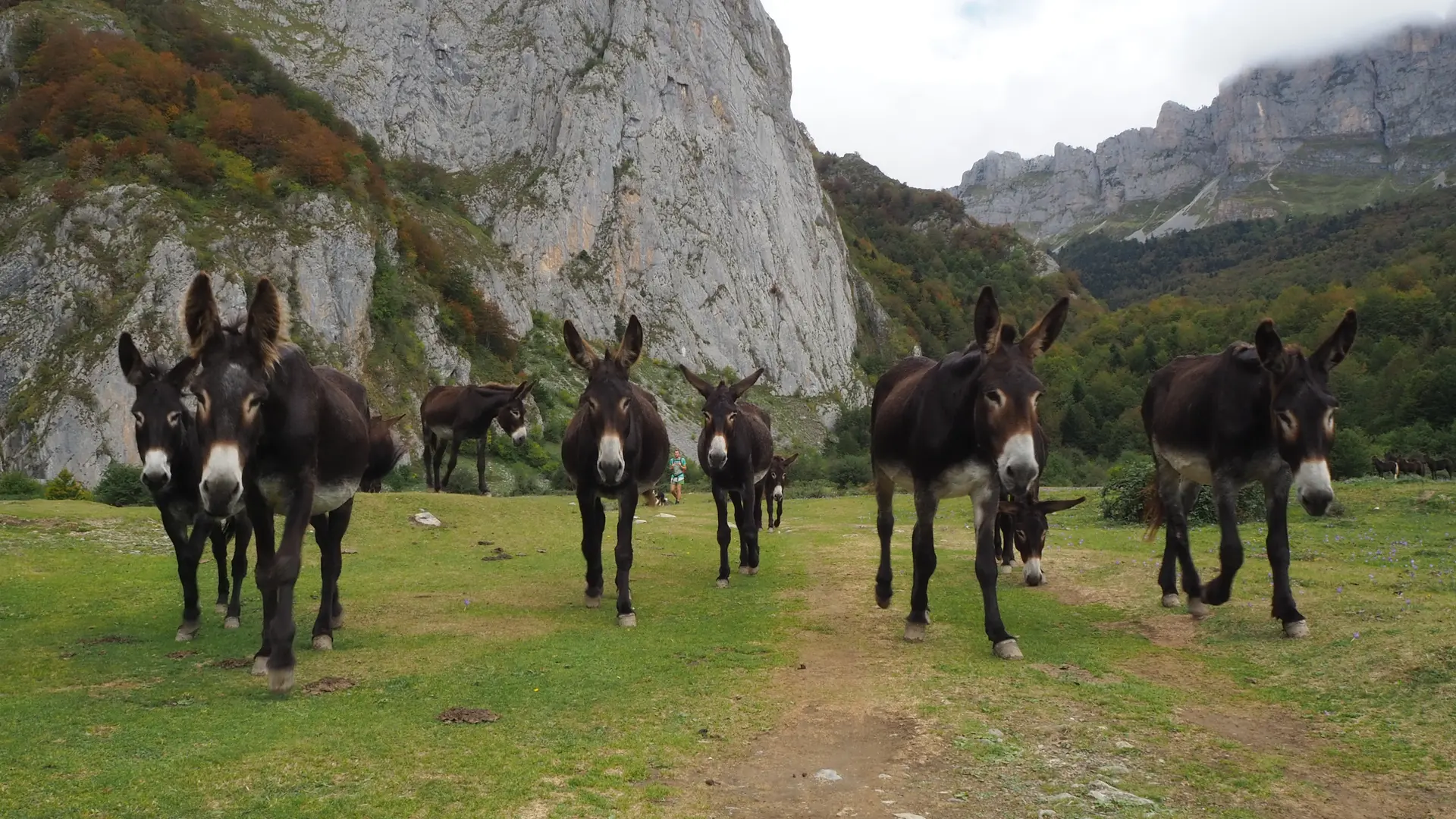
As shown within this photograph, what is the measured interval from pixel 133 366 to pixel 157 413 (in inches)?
A: 22.9

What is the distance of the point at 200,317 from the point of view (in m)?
4.94

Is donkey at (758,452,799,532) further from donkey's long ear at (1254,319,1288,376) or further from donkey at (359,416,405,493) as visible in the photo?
donkey's long ear at (1254,319,1288,376)

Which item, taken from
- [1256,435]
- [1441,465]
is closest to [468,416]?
[1256,435]

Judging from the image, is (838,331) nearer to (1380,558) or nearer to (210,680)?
(1380,558)

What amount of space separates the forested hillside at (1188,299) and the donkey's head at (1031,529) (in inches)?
1090

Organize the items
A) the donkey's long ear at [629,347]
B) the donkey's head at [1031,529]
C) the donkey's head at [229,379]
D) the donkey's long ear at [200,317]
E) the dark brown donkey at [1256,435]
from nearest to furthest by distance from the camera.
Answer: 1. the donkey's head at [229,379]
2. the donkey's long ear at [200,317]
3. the dark brown donkey at [1256,435]
4. the donkey's long ear at [629,347]
5. the donkey's head at [1031,529]

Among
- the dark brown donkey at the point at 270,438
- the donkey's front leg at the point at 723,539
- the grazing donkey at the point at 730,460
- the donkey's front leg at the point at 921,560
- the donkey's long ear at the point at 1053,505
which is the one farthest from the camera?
the grazing donkey at the point at 730,460

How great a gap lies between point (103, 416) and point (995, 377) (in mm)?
39222

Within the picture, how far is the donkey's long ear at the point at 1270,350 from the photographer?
663 cm

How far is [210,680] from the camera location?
225 inches

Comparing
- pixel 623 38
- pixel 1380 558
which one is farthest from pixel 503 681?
pixel 623 38

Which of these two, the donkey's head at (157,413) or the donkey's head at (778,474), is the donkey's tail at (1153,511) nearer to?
the donkey's head at (778,474)

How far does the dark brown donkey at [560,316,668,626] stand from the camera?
7664 millimetres

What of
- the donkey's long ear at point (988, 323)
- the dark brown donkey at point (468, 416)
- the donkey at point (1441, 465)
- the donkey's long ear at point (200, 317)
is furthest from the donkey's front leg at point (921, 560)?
the donkey at point (1441, 465)
